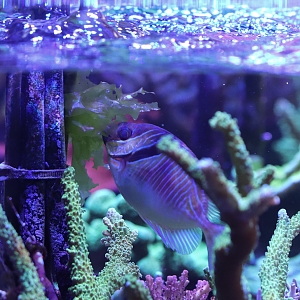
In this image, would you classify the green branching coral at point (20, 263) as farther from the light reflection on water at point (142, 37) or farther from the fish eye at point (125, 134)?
the light reflection on water at point (142, 37)

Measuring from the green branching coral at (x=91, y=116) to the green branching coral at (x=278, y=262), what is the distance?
166 centimetres

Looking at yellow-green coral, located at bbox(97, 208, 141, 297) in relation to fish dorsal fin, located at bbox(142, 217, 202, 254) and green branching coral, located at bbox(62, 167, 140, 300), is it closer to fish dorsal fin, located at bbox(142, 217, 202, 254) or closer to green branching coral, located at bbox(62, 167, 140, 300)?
green branching coral, located at bbox(62, 167, 140, 300)

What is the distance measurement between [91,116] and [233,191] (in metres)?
2.02

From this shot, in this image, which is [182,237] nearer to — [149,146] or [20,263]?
[149,146]

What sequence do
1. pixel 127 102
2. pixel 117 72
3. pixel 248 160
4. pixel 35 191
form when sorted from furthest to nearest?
pixel 117 72
pixel 127 102
pixel 35 191
pixel 248 160

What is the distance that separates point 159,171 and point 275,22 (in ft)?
9.06

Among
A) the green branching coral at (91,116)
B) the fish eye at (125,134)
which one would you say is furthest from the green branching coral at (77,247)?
the green branching coral at (91,116)

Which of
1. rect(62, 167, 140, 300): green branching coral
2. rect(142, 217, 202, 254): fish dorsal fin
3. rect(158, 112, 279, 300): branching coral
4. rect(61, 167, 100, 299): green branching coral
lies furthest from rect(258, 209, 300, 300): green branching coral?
rect(61, 167, 100, 299): green branching coral

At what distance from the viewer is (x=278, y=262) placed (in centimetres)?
237

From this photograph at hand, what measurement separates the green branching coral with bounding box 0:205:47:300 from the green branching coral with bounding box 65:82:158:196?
131cm

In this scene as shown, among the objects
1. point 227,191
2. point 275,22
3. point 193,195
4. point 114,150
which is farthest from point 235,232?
point 275,22

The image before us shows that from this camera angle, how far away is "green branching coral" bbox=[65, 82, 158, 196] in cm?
305

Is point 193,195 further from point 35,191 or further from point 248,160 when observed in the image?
point 35,191

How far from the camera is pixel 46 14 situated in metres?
3.51
